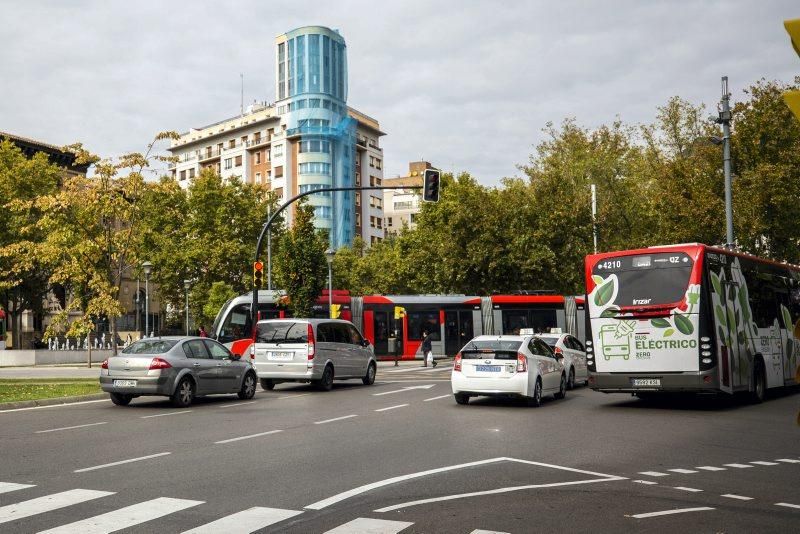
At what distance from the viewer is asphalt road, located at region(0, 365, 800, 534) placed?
6.89 m

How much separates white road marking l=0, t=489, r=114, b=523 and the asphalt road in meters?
0.03

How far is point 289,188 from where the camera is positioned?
342ft

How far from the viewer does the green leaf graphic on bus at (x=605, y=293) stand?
17859mm

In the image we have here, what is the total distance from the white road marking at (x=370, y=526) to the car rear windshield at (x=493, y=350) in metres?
11.6

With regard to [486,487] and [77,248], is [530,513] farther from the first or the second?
[77,248]

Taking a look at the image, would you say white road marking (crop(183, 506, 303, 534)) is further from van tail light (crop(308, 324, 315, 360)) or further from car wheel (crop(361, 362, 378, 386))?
car wheel (crop(361, 362, 378, 386))

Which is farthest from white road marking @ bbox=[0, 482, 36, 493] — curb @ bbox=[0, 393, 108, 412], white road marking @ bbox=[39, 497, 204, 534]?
curb @ bbox=[0, 393, 108, 412]

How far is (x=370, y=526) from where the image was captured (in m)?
6.60

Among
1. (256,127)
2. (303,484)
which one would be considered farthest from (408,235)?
(303,484)

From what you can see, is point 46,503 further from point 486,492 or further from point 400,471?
point 486,492

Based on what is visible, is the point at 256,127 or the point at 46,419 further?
the point at 256,127

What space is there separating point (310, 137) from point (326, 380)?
81.5 metres

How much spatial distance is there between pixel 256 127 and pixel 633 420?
3948 inches

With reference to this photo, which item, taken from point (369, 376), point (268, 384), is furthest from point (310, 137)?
point (268, 384)
